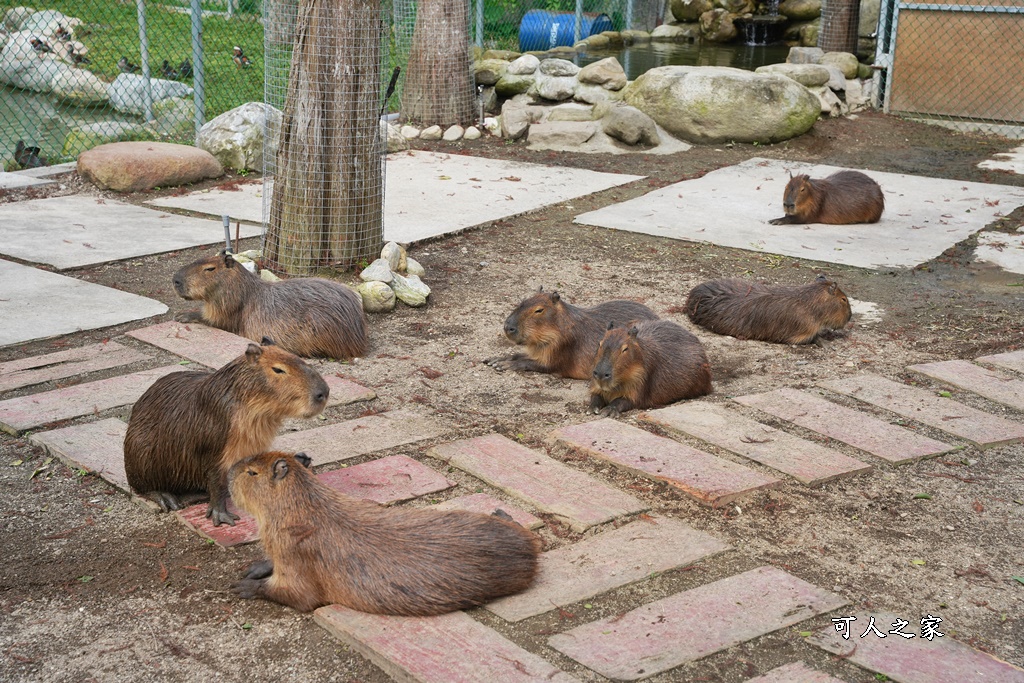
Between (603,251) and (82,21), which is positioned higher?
(82,21)

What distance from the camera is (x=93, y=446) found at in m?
4.12

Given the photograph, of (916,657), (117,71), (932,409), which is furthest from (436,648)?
(117,71)

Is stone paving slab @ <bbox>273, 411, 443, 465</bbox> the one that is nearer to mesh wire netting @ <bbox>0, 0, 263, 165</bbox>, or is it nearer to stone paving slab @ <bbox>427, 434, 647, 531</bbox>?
stone paving slab @ <bbox>427, 434, 647, 531</bbox>

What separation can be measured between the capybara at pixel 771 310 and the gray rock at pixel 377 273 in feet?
5.95

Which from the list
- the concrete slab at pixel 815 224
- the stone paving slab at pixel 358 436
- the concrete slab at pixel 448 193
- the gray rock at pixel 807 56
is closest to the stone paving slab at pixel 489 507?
the stone paving slab at pixel 358 436

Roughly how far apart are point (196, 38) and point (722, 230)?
5196 millimetres

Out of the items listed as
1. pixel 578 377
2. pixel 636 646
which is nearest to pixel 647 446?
pixel 578 377

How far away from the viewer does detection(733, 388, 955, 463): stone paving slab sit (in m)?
4.28

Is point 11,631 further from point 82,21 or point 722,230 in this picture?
point 82,21

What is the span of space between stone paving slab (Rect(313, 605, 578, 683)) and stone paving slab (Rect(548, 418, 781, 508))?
122 cm

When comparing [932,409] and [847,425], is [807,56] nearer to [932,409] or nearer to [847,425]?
[932,409]

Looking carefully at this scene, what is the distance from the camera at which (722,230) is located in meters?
7.86

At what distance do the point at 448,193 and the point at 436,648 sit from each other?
6.32m

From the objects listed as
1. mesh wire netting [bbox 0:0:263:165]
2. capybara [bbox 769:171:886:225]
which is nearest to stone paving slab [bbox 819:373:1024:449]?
capybara [bbox 769:171:886:225]
